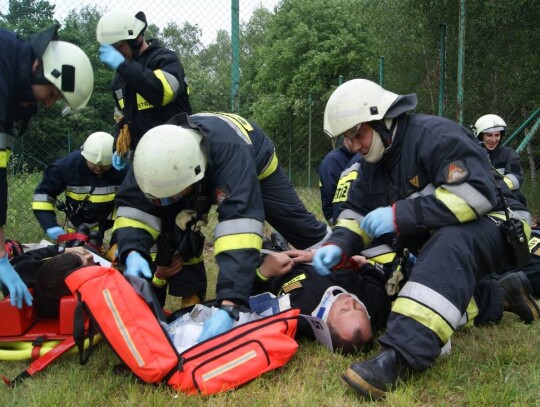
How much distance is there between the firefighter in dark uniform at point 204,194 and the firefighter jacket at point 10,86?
2.10ft

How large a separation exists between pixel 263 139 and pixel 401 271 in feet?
3.99

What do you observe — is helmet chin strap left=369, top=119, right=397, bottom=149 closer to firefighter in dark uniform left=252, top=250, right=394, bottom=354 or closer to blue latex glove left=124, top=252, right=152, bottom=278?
firefighter in dark uniform left=252, top=250, right=394, bottom=354

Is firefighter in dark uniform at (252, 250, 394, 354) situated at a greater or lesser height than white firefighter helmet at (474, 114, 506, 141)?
lesser

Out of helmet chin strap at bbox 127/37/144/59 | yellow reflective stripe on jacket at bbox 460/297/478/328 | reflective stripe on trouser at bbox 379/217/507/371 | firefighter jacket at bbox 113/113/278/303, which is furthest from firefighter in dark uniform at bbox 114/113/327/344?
yellow reflective stripe on jacket at bbox 460/297/478/328

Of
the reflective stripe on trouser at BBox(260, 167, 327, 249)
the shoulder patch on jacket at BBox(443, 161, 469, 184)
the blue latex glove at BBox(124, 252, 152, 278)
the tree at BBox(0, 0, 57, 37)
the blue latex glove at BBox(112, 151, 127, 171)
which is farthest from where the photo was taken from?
the tree at BBox(0, 0, 57, 37)

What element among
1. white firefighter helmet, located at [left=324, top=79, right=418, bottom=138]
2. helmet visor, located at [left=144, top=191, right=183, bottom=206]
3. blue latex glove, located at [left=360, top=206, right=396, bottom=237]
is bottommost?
blue latex glove, located at [left=360, top=206, right=396, bottom=237]

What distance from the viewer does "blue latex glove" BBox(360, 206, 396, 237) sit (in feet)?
7.82

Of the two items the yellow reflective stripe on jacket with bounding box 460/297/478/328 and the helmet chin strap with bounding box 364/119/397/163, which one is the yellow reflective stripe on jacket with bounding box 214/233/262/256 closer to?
the helmet chin strap with bounding box 364/119/397/163

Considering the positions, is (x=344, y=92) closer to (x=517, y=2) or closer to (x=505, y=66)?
(x=517, y=2)

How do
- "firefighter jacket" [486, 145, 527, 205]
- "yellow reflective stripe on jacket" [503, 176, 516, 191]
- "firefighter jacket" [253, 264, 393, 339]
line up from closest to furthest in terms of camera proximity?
"firefighter jacket" [253, 264, 393, 339] < "yellow reflective stripe on jacket" [503, 176, 516, 191] < "firefighter jacket" [486, 145, 527, 205]

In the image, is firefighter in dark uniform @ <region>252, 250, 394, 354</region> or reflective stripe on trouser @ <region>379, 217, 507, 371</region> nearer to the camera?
reflective stripe on trouser @ <region>379, 217, 507, 371</region>

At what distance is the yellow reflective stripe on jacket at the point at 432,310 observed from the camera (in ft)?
6.84

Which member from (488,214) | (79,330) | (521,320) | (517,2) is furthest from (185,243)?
(517,2)

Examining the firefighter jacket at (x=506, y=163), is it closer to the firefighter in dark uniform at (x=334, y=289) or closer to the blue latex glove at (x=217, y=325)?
the firefighter in dark uniform at (x=334, y=289)
